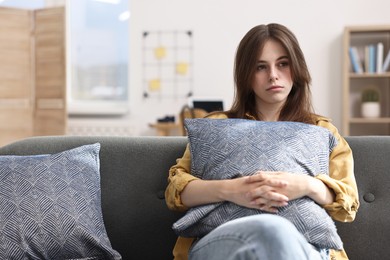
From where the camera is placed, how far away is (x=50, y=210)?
1.44m

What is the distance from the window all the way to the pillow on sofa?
422 cm

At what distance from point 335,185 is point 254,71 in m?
0.42

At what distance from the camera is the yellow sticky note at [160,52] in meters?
5.52

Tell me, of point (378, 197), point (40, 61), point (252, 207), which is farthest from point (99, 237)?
point (40, 61)

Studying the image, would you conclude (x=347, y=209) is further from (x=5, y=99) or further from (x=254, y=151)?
(x=5, y=99)

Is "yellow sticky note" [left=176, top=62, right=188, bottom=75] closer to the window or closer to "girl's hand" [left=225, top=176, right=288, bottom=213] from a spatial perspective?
the window

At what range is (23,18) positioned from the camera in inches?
212

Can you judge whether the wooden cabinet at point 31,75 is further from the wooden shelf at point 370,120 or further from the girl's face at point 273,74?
the girl's face at point 273,74

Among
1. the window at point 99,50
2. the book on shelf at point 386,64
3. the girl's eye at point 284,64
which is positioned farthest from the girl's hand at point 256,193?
the window at point 99,50

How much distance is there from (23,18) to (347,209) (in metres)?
4.69

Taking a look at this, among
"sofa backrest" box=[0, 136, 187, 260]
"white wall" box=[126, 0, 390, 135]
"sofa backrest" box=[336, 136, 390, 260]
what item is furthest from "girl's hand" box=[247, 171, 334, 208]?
"white wall" box=[126, 0, 390, 135]

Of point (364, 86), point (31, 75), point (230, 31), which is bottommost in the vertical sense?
point (364, 86)

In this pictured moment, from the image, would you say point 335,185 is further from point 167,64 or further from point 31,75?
point 31,75

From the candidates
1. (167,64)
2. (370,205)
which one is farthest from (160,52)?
(370,205)
